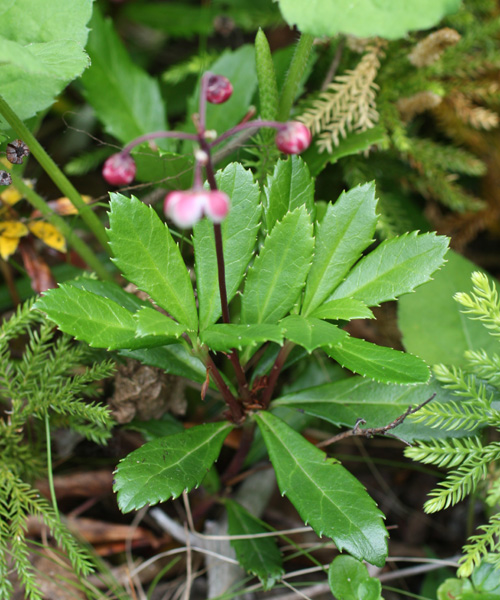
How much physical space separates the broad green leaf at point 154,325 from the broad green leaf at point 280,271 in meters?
0.21

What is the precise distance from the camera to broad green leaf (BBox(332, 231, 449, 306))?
121 cm

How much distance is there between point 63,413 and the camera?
4.59ft

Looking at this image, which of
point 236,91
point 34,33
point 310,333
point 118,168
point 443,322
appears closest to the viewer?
point 118,168

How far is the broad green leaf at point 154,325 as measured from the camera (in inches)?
40.1

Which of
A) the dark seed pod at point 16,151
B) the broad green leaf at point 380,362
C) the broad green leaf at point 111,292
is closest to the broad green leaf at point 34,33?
the dark seed pod at point 16,151

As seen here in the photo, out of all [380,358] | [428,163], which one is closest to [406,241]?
[380,358]

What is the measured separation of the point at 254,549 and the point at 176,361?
53 cm

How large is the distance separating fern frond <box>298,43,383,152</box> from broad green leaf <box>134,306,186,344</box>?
Result: 799 millimetres

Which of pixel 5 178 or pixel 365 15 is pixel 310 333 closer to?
pixel 365 15

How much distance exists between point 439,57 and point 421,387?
1.16 m

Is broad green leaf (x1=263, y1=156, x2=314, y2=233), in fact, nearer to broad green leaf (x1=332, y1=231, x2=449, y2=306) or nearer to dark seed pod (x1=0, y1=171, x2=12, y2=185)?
broad green leaf (x1=332, y1=231, x2=449, y2=306)

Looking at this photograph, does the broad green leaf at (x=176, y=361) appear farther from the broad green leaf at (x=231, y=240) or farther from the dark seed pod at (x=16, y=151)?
the dark seed pod at (x=16, y=151)

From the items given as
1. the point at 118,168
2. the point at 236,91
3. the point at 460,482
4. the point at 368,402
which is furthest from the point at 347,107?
the point at 460,482

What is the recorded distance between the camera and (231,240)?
4.05 ft
